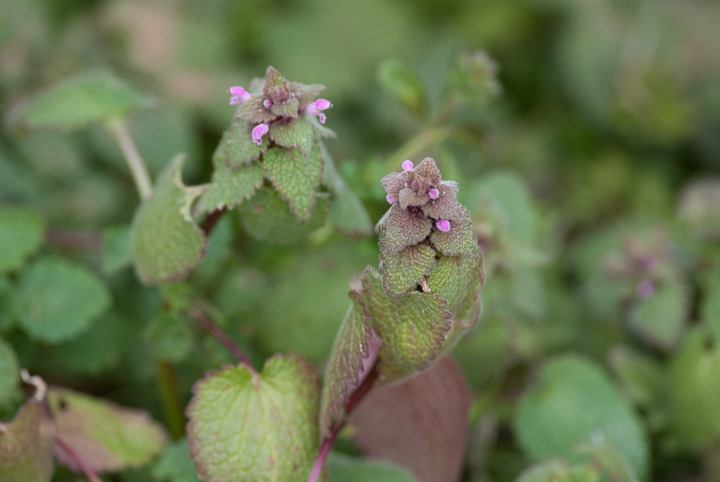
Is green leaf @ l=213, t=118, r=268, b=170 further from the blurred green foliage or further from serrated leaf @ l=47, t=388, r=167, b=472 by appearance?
serrated leaf @ l=47, t=388, r=167, b=472

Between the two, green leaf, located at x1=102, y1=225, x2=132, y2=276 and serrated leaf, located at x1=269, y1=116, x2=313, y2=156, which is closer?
serrated leaf, located at x1=269, y1=116, x2=313, y2=156

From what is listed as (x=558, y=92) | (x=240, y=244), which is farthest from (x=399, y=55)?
(x=240, y=244)

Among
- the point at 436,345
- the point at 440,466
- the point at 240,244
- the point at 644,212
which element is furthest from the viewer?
the point at 644,212

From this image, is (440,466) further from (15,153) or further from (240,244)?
(15,153)

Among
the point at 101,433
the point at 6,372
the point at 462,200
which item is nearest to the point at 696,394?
the point at 462,200

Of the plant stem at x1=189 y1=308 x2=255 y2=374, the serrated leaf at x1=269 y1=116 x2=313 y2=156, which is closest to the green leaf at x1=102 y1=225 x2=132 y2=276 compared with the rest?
the plant stem at x1=189 y1=308 x2=255 y2=374

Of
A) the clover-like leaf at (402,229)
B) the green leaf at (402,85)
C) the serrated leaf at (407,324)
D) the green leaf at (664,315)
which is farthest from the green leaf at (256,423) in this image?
the green leaf at (664,315)
